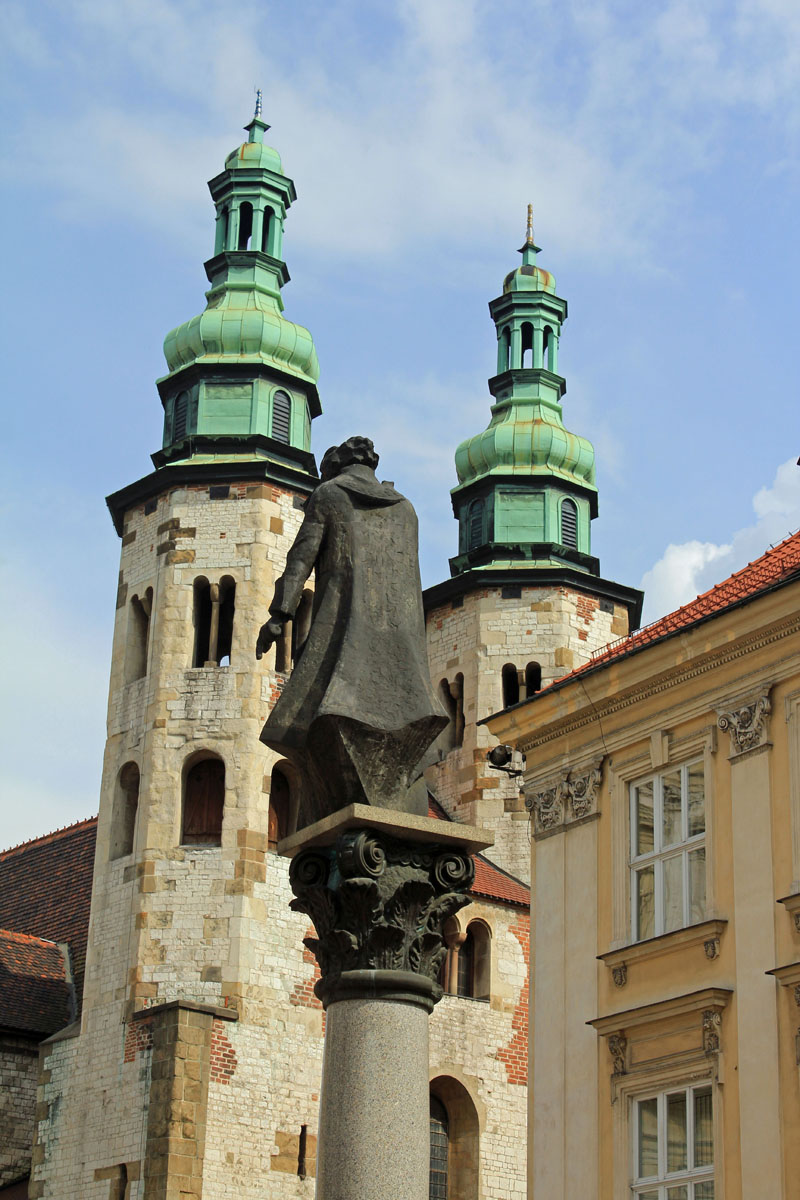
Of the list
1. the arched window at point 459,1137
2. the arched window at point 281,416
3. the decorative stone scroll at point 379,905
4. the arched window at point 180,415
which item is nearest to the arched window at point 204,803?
the arched window at point 459,1137

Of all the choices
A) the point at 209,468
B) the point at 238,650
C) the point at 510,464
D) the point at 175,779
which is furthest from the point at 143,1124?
the point at 510,464

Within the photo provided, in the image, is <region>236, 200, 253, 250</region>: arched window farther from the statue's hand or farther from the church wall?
the statue's hand

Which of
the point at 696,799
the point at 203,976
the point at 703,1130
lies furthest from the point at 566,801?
the point at 203,976

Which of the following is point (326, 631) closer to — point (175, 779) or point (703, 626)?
point (703, 626)

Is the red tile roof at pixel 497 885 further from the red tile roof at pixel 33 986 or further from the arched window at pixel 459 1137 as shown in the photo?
the red tile roof at pixel 33 986

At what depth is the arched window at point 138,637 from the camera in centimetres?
3216

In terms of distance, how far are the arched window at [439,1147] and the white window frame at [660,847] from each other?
15559 millimetres

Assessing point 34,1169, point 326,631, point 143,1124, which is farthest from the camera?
point 34,1169

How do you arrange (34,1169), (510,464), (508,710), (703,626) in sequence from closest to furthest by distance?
(703,626) < (508,710) < (34,1169) < (510,464)

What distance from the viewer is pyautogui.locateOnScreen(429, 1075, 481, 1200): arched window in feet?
102

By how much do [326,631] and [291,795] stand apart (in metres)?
22.3

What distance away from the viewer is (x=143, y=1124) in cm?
2738

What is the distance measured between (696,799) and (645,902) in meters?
1.06

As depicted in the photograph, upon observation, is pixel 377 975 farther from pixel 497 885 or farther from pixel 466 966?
pixel 497 885
